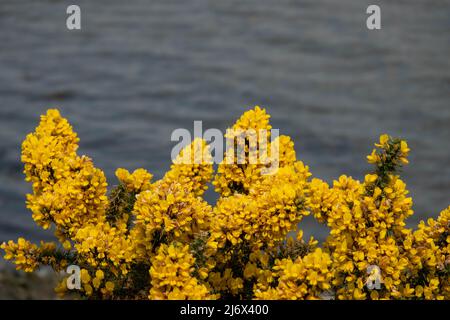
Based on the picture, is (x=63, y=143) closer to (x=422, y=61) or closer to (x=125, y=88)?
(x=125, y=88)

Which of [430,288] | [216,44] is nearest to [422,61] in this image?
[216,44]

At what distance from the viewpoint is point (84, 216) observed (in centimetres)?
298

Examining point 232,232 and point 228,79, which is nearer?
point 232,232

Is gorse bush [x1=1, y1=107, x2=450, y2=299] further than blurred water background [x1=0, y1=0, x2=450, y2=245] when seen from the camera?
No

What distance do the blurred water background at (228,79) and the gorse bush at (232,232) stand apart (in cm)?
369

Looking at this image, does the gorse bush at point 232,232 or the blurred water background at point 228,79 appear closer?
the gorse bush at point 232,232

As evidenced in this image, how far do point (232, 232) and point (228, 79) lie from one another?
611 centimetres

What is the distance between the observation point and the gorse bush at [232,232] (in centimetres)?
267

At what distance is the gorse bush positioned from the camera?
8.77 ft

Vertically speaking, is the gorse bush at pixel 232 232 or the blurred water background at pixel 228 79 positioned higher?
the blurred water background at pixel 228 79

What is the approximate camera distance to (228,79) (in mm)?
8766

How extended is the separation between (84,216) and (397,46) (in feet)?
22.2

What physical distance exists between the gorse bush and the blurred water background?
3.69 meters

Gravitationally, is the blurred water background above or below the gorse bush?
above
